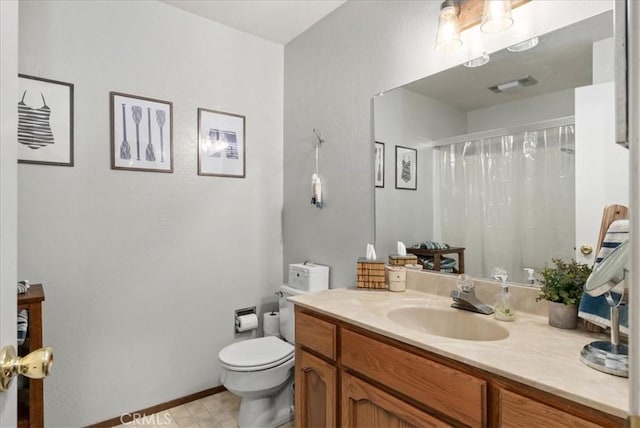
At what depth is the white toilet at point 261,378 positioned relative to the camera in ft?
5.84

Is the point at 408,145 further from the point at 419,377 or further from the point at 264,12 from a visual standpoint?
the point at 264,12

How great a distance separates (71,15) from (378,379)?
241 cm

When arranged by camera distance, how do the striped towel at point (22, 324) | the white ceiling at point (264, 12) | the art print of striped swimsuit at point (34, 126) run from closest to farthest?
the striped towel at point (22, 324), the art print of striped swimsuit at point (34, 126), the white ceiling at point (264, 12)

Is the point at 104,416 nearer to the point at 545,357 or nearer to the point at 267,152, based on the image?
the point at 267,152

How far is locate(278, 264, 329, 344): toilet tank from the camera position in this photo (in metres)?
2.18

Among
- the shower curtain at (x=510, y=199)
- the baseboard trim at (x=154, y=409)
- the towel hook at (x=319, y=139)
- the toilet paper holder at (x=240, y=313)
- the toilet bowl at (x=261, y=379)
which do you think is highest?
the towel hook at (x=319, y=139)

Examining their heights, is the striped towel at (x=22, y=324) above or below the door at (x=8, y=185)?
below

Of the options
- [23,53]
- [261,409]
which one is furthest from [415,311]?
[23,53]

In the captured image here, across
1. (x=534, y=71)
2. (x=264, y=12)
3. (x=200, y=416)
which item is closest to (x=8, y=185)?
(x=534, y=71)

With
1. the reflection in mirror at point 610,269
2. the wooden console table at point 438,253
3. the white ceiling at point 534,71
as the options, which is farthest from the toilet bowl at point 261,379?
the white ceiling at point 534,71

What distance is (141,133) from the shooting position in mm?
2094

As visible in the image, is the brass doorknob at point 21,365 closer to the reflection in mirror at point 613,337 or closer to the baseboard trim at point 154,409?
the reflection in mirror at point 613,337

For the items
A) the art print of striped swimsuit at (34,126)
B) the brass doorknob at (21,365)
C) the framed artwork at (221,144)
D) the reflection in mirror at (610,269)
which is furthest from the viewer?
the framed artwork at (221,144)

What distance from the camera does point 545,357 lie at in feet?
3.09
